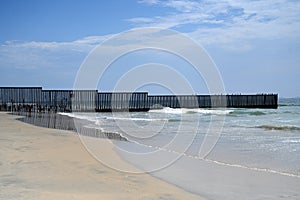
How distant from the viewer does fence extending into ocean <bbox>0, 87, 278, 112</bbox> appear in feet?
159

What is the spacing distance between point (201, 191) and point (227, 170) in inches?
85.1

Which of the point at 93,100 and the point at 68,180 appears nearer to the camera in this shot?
the point at 68,180

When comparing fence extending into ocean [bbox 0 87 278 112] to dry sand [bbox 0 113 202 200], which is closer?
dry sand [bbox 0 113 202 200]

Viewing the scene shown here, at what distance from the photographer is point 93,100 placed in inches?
2007

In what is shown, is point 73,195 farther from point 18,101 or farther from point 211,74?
point 18,101

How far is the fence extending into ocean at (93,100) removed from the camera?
48.5 meters

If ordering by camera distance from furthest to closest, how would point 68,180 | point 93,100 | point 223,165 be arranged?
point 93,100, point 223,165, point 68,180

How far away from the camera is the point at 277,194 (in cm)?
673

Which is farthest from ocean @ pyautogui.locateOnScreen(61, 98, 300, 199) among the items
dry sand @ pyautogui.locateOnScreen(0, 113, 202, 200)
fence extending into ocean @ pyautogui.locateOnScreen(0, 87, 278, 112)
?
fence extending into ocean @ pyautogui.locateOnScreen(0, 87, 278, 112)

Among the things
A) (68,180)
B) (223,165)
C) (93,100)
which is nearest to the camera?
(68,180)

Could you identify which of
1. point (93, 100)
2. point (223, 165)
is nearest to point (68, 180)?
point (223, 165)

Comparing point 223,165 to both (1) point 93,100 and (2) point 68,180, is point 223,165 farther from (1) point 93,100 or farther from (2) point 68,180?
(1) point 93,100

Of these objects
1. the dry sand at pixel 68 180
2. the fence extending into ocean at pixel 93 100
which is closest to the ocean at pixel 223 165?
the dry sand at pixel 68 180

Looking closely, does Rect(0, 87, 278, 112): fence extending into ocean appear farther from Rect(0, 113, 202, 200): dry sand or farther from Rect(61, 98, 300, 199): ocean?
Rect(0, 113, 202, 200): dry sand
